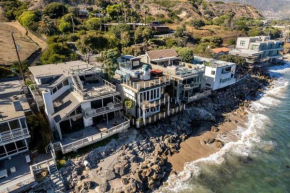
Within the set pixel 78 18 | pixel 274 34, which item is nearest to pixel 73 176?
pixel 78 18

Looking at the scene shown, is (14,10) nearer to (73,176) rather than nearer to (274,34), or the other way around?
(73,176)

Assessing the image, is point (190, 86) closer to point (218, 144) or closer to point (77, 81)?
point (218, 144)

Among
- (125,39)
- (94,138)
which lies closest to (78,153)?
(94,138)

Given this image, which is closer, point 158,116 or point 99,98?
point 99,98

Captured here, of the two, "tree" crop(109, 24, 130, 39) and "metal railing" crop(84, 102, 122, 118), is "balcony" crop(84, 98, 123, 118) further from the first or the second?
"tree" crop(109, 24, 130, 39)

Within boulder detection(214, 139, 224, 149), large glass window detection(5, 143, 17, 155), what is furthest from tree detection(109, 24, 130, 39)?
large glass window detection(5, 143, 17, 155)

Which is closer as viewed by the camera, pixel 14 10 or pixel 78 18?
pixel 14 10
